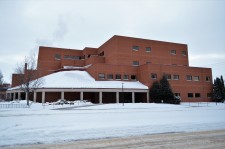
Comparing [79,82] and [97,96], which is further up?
[79,82]

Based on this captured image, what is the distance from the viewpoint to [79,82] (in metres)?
47.0

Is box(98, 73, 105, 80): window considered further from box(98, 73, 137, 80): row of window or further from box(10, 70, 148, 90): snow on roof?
box(10, 70, 148, 90): snow on roof

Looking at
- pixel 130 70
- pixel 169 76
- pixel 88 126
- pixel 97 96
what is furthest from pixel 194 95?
pixel 88 126

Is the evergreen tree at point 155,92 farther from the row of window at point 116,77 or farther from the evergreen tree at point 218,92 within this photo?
the evergreen tree at point 218,92

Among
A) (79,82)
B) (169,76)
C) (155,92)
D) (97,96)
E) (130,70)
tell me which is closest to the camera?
(155,92)

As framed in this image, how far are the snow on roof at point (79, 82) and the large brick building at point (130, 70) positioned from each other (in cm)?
74

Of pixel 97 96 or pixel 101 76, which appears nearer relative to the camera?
pixel 97 96

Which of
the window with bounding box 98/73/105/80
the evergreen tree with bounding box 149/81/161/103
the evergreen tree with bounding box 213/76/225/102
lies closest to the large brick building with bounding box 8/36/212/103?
the window with bounding box 98/73/105/80

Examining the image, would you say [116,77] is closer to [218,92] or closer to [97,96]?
[97,96]

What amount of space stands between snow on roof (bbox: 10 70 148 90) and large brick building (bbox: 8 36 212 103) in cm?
74

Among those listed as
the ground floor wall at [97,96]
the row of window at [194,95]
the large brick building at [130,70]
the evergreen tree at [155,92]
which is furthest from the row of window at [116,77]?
the row of window at [194,95]

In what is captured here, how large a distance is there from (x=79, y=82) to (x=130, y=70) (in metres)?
13.9

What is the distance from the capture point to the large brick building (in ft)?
157

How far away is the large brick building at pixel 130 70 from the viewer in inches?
1886
